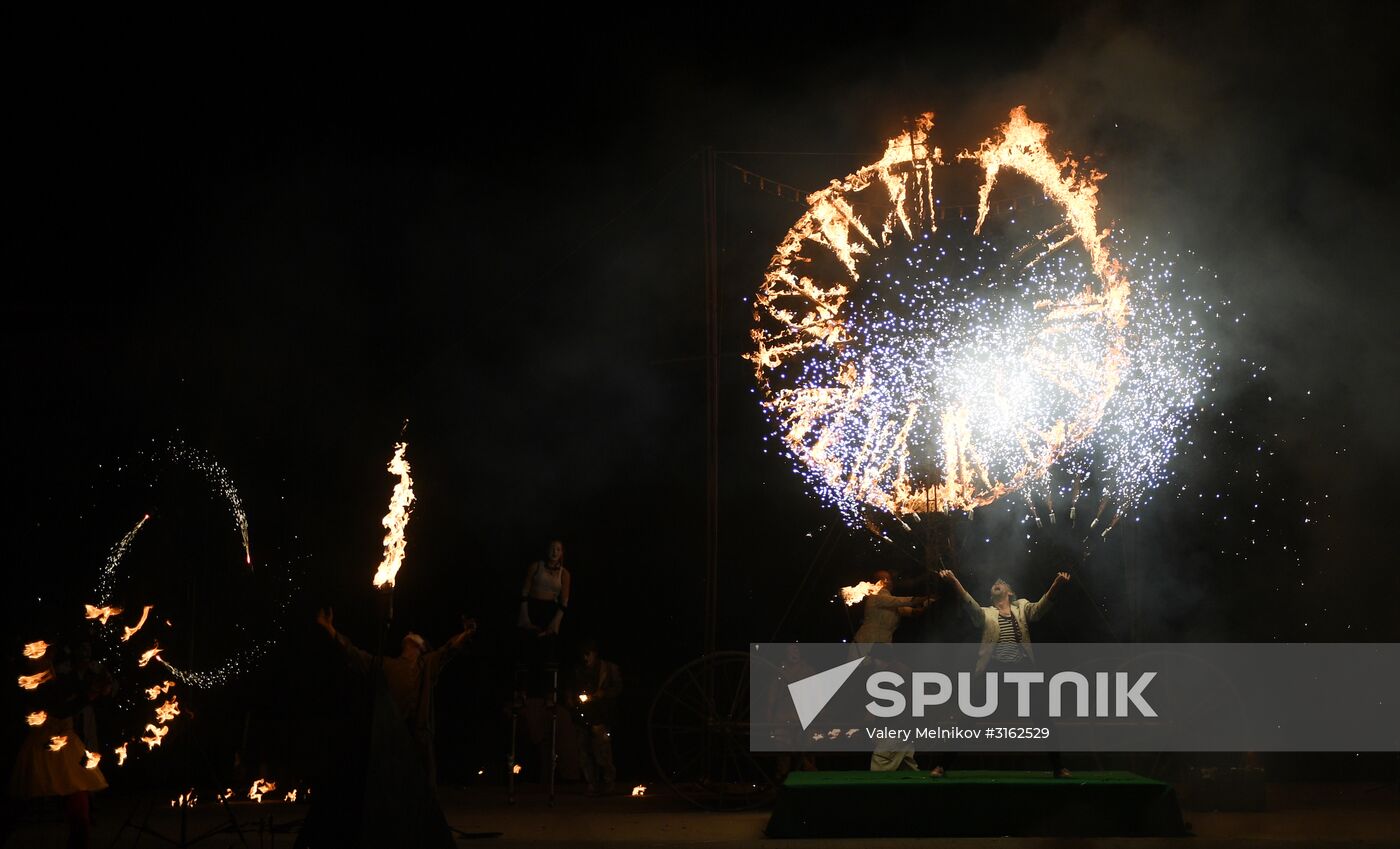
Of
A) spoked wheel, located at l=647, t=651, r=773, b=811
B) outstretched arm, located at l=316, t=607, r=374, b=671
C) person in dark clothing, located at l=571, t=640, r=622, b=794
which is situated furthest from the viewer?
person in dark clothing, located at l=571, t=640, r=622, b=794

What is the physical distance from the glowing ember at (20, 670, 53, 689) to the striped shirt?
22.5 ft

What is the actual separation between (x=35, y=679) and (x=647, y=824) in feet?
15.0

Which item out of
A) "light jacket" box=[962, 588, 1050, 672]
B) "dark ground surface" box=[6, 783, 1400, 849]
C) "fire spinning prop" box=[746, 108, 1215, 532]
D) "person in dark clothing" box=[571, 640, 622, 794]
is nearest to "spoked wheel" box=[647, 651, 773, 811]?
"dark ground surface" box=[6, 783, 1400, 849]

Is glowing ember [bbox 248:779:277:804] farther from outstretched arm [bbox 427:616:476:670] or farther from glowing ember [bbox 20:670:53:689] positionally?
glowing ember [bbox 20:670:53:689]

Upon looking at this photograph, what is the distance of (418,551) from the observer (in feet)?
46.0

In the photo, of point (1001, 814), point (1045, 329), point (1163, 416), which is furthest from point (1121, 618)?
point (1001, 814)

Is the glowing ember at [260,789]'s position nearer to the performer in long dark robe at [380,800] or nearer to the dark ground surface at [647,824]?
the dark ground surface at [647,824]

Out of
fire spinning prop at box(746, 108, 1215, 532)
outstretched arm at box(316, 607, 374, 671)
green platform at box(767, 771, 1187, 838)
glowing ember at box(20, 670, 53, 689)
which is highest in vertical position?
fire spinning prop at box(746, 108, 1215, 532)

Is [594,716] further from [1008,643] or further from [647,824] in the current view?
[1008,643]

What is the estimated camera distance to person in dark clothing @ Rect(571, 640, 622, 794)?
12.6 meters

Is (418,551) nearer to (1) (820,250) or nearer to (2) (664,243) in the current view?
(2) (664,243)

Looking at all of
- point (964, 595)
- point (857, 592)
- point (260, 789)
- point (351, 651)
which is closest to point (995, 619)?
point (964, 595)

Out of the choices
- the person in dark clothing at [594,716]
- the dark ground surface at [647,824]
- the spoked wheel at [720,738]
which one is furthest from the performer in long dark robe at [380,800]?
the person in dark clothing at [594,716]

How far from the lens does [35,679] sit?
27.5 feet
